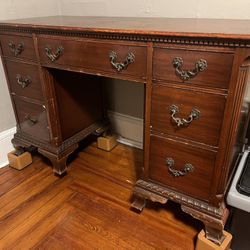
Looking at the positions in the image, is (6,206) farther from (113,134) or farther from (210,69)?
(210,69)

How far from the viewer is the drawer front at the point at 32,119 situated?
136 cm

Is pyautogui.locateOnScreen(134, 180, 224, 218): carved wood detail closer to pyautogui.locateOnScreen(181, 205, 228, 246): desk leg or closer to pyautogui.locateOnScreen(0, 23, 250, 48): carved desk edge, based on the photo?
pyautogui.locateOnScreen(181, 205, 228, 246): desk leg

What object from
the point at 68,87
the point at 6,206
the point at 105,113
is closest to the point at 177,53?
the point at 68,87

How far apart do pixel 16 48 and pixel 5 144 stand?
59 cm

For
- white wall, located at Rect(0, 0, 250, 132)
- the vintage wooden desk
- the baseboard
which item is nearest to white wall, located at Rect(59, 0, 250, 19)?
white wall, located at Rect(0, 0, 250, 132)

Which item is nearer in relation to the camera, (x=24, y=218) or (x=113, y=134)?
(x=24, y=218)

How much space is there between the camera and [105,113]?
5.60 ft

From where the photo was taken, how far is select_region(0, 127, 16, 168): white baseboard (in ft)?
5.02

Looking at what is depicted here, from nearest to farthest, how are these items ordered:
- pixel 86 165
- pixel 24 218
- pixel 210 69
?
pixel 210 69
pixel 24 218
pixel 86 165

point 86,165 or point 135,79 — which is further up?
point 135,79

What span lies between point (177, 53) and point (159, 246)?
0.75 meters

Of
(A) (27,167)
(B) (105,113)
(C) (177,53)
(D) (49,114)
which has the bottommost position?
(A) (27,167)

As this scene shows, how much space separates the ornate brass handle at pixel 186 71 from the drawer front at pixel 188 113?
0.05 m

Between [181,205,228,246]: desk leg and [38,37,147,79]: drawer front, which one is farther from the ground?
[38,37,147,79]: drawer front
